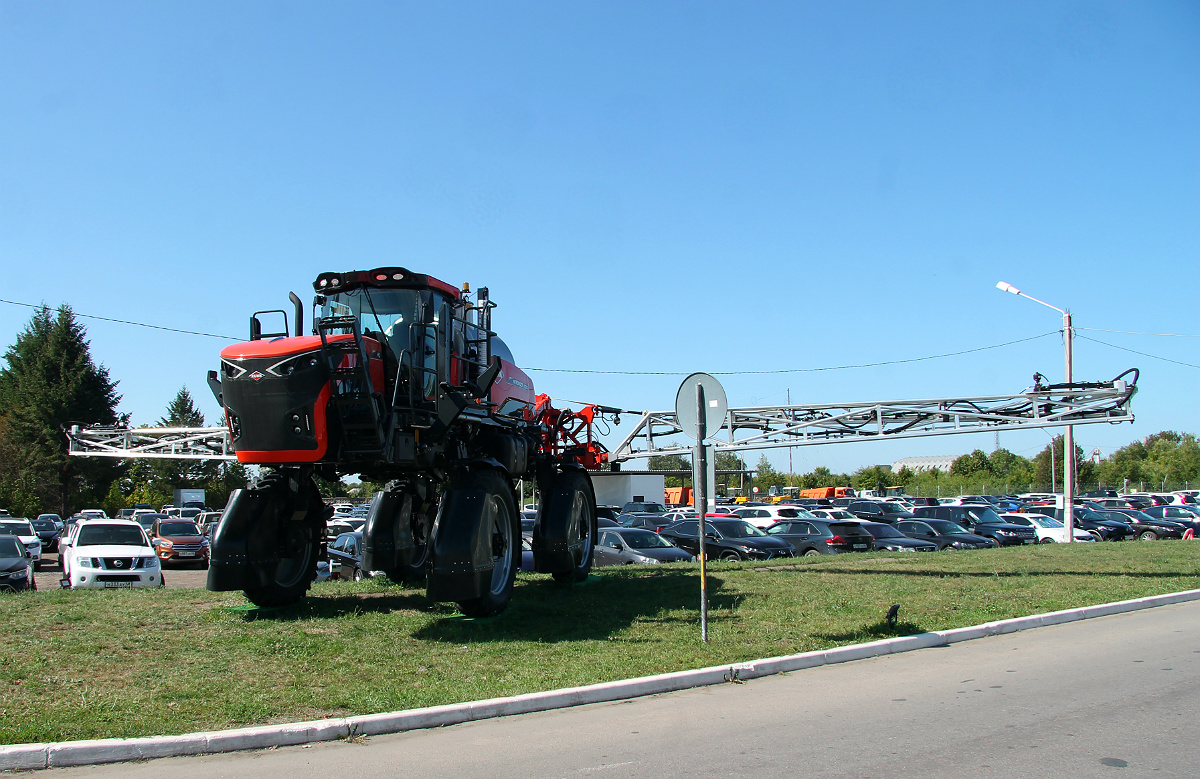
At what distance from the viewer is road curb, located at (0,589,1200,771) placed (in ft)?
18.7

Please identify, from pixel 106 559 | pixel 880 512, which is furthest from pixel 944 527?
pixel 106 559

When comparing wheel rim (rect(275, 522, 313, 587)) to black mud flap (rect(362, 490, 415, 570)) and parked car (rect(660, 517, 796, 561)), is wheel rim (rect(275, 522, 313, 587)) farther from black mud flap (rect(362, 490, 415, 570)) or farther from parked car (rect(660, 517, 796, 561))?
parked car (rect(660, 517, 796, 561))

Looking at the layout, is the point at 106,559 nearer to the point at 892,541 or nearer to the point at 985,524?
the point at 892,541

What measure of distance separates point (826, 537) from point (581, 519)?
12.2 meters

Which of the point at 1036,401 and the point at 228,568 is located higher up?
the point at 1036,401

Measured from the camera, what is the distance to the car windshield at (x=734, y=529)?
23156mm

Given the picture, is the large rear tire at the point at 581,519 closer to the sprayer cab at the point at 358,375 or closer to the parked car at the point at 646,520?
the sprayer cab at the point at 358,375

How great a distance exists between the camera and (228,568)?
10.5 m

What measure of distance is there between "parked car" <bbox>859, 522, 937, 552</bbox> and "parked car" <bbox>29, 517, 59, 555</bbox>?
3067 cm

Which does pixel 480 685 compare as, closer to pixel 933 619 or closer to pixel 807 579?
pixel 933 619

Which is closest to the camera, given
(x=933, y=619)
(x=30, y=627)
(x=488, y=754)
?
(x=488, y=754)

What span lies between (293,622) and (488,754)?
214 inches

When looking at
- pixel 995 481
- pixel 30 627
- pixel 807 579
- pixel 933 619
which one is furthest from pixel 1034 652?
pixel 995 481

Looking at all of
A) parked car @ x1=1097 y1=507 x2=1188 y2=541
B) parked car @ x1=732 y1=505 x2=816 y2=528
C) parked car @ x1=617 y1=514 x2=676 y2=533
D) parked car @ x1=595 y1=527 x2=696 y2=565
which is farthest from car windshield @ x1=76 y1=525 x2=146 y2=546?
parked car @ x1=1097 y1=507 x2=1188 y2=541
